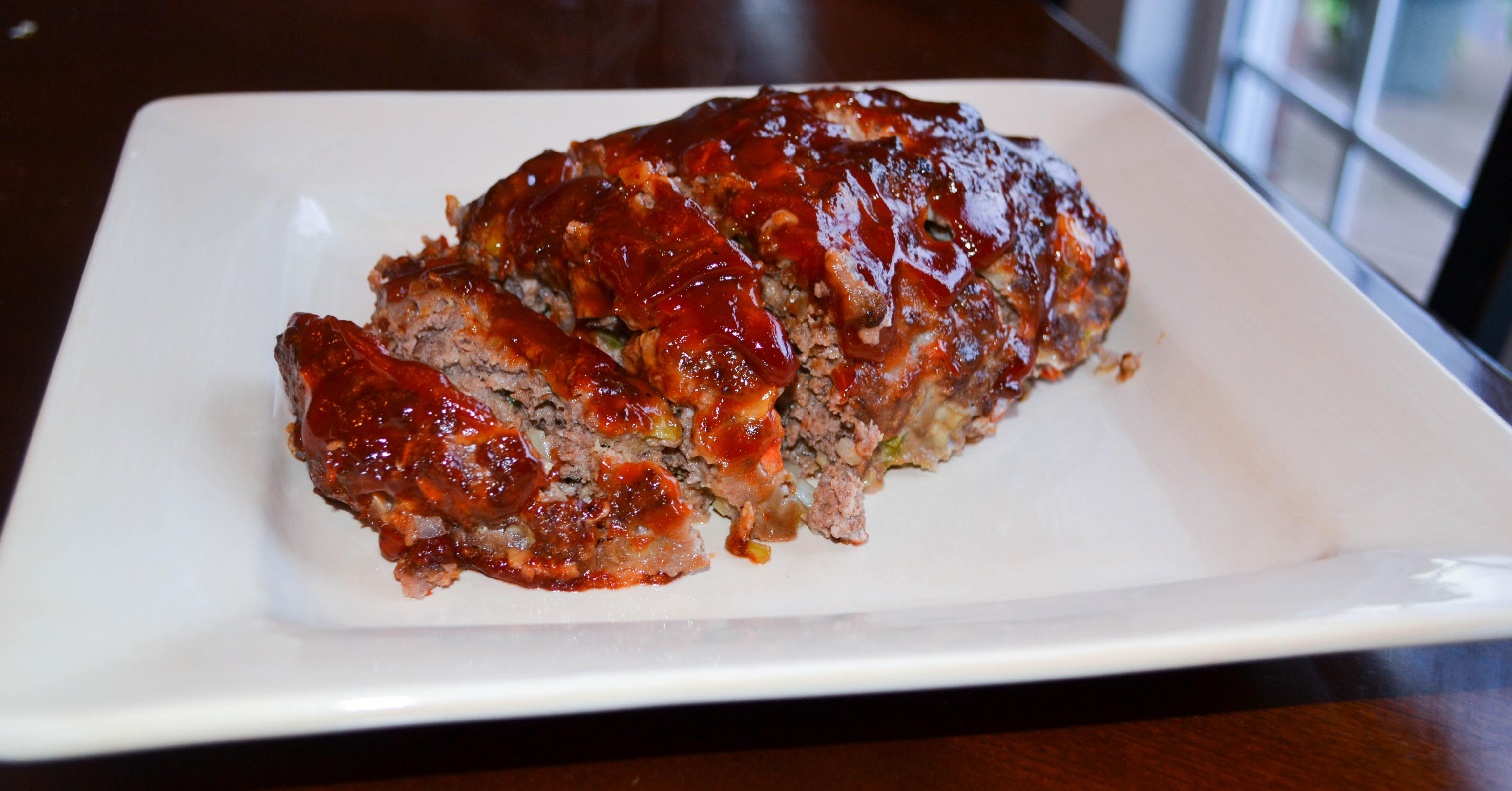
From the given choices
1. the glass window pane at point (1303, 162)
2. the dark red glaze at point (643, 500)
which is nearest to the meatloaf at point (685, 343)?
the dark red glaze at point (643, 500)

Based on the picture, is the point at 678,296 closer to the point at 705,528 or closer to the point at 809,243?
the point at 809,243

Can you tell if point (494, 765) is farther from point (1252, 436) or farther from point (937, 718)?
point (1252, 436)

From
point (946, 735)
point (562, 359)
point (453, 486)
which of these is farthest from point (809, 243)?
point (946, 735)

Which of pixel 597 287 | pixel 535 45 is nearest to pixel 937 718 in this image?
pixel 597 287

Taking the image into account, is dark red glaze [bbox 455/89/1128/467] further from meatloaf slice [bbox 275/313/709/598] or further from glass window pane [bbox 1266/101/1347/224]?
glass window pane [bbox 1266/101/1347/224]

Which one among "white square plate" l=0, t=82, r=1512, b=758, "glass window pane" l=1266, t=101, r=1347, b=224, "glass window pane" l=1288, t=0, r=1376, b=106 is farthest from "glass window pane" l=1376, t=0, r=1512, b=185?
"white square plate" l=0, t=82, r=1512, b=758
